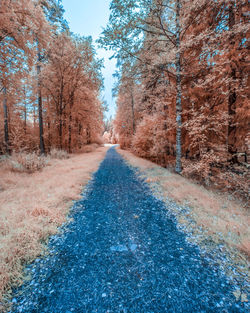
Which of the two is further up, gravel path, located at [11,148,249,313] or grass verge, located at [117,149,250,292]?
grass verge, located at [117,149,250,292]

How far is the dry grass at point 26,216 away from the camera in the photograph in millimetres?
1693

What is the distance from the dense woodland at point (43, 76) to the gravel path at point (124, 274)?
680 centimetres

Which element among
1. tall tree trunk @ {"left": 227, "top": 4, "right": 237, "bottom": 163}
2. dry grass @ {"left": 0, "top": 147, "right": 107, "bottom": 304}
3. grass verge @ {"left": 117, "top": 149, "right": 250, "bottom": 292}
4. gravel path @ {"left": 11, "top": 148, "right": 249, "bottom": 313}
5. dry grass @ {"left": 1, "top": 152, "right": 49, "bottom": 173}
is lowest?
gravel path @ {"left": 11, "top": 148, "right": 249, "bottom": 313}

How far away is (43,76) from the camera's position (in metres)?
10.1

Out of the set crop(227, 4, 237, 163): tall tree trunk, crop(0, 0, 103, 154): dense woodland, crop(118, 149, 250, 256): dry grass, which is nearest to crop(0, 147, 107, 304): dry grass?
crop(118, 149, 250, 256): dry grass

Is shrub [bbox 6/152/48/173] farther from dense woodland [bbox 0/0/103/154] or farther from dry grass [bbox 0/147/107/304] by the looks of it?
dense woodland [bbox 0/0/103/154]

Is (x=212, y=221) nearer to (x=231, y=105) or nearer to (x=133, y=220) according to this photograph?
(x=133, y=220)

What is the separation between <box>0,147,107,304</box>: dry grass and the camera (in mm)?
1693

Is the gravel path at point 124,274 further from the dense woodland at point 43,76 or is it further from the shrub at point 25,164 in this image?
the dense woodland at point 43,76

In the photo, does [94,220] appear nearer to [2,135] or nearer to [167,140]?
[167,140]

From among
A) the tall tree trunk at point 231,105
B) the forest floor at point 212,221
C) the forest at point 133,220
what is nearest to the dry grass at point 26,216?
the forest at point 133,220

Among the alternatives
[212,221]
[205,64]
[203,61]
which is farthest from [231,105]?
[212,221]

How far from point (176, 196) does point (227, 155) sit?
342 centimetres

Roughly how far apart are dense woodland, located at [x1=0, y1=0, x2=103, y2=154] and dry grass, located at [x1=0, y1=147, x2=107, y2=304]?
4.19 m
